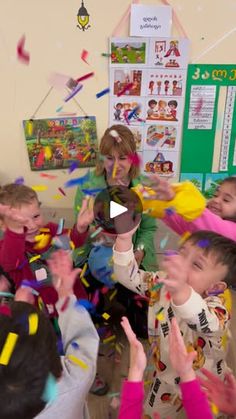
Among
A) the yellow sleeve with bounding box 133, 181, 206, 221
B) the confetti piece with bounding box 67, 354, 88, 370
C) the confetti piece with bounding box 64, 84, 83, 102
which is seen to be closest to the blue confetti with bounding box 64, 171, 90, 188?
the confetti piece with bounding box 64, 84, 83, 102

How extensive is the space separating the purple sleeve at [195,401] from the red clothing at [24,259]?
85 centimetres

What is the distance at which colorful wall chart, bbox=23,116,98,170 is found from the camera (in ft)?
7.06

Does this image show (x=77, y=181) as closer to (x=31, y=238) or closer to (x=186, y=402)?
(x=31, y=238)

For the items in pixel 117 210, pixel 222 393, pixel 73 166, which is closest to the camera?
pixel 222 393

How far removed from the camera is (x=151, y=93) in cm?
207

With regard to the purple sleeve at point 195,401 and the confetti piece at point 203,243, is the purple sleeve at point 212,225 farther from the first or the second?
the purple sleeve at point 195,401

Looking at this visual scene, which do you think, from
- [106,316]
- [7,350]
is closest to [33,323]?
[7,350]

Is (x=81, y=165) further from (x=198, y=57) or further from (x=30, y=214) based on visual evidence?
(x=198, y=57)

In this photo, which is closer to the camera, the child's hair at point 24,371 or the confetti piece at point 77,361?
the child's hair at point 24,371

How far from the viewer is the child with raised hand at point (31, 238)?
1.55 meters

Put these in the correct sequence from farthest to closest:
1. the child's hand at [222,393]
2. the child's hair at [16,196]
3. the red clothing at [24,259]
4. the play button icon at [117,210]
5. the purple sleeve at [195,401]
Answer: the child's hair at [16,196] → the red clothing at [24,259] → the play button icon at [117,210] → the child's hand at [222,393] → the purple sleeve at [195,401]

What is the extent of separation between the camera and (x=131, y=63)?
2014 millimetres

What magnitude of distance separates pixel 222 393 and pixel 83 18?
1791 mm

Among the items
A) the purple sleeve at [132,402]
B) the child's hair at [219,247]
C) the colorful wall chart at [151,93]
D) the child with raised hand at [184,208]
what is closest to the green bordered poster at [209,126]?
the colorful wall chart at [151,93]
